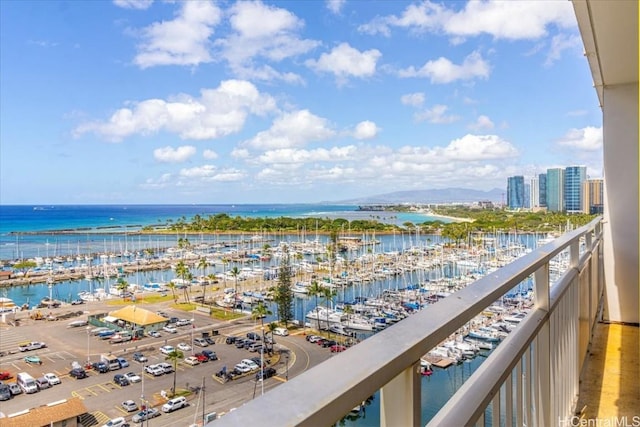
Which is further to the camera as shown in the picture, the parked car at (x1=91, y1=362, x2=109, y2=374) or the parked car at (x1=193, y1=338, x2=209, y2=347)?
the parked car at (x1=193, y1=338, x2=209, y2=347)

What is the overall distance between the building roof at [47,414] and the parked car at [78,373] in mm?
1269

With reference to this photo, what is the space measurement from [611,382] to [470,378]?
1.65 meters

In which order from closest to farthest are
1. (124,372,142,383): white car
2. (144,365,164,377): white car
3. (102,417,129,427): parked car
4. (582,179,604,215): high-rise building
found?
(582,179,604,215): high-rise building → (102,417,129,427): parked car → (124,372,142,383): white car → (144,365,164,377): white car

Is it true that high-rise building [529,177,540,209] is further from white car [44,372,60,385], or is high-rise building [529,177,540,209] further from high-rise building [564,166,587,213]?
white car [44,372,60,385]

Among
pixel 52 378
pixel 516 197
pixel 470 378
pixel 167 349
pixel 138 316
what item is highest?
pixel 516 197

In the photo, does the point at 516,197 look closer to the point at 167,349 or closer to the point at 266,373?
the point at 266,373

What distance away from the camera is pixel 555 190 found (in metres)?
9.41

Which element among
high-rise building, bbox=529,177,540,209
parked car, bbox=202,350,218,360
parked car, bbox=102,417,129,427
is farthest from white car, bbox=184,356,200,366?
high-rise building, bbox=529,177,540,209

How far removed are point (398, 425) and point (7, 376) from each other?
1489 centimetres

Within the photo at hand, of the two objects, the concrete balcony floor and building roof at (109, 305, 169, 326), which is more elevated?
the concrete balcony floor

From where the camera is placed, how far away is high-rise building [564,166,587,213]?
6.48m

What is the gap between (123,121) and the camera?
43594 mm

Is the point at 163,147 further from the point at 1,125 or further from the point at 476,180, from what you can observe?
the point at 476,180

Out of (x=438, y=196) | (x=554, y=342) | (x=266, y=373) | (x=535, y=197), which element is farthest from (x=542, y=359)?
(x=438, y=196)
